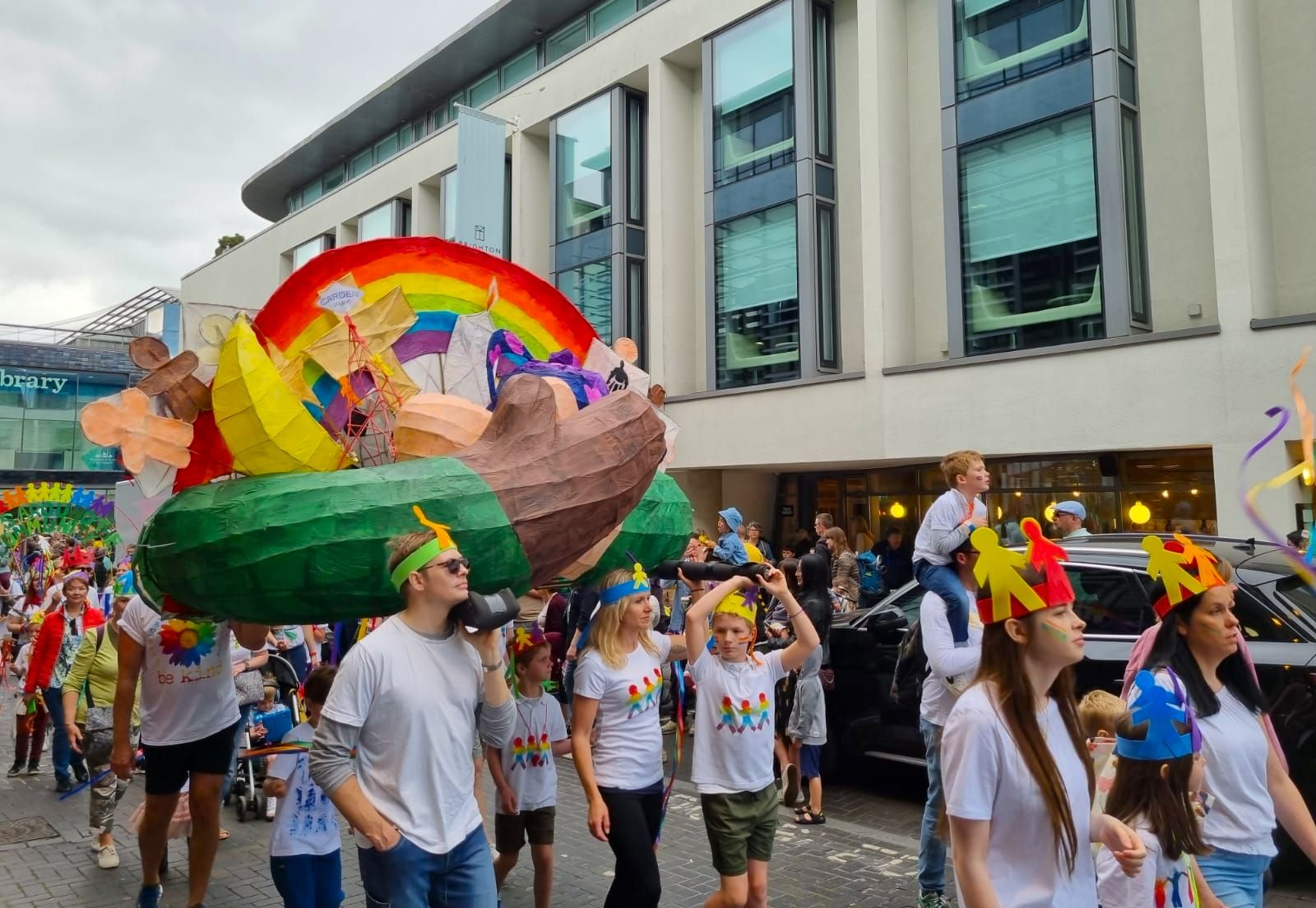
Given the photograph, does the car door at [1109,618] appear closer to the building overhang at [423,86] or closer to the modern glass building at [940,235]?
the modern glass building at [940,235]

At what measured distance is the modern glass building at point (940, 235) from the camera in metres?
11.3

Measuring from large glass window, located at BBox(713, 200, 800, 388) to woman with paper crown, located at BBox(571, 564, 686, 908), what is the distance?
12011 mm

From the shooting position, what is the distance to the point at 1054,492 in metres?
13.6

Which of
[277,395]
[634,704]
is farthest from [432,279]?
[634,704]

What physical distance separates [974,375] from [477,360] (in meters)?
10.6

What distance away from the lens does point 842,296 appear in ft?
52.0

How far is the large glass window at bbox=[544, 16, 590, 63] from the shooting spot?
22.0m

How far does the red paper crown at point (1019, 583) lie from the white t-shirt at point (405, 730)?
1.67 metres

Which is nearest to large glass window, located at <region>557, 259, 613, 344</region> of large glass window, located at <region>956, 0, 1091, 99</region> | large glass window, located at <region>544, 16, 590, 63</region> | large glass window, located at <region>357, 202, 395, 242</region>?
large glass window, located at <region>544, 16, 590, 63</region>

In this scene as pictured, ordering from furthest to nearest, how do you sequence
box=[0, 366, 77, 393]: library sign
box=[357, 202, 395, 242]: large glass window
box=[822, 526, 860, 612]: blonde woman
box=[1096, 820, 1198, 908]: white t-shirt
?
1. box=[0, 366, 77, 393]: library sign
2. box=[357, 202, 395, 242]: large glass window
3. box=[822, 526, 860, 612]: blonde woman
4. box=[1096, 820, 1198, 908]: white t-shirt

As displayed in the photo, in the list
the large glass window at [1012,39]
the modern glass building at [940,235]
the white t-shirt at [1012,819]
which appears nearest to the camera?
the white t-shirt at [1012,819]

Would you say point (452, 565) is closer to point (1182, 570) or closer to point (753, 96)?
point (1182, 570)

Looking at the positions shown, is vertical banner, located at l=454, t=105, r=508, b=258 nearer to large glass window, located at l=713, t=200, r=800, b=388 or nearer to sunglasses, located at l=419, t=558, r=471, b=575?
large glass window, located at l=713, t=200, r=800, b=388

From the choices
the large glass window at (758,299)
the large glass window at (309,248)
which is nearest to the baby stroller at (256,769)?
the large glass window at (758,299)
